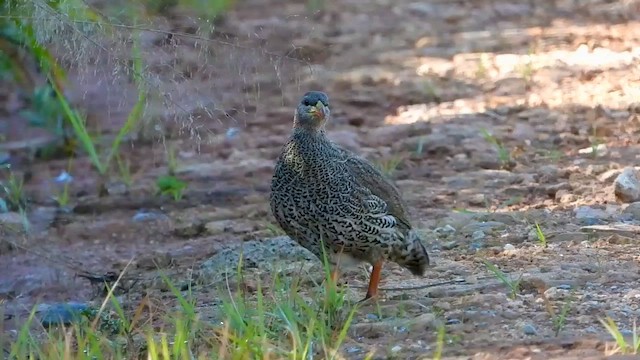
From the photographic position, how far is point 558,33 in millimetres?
10750

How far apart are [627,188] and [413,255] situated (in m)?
1.47

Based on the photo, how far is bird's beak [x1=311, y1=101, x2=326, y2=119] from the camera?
5.31 metres

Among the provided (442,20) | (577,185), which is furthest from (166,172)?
(442,20)

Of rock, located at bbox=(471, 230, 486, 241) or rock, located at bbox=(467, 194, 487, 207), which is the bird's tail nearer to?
rock, located at bbox=(471, 230, 486, 241)

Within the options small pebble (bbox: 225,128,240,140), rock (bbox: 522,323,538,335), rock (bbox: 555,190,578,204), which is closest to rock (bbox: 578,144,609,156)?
rock (bbox: 555,190,578,204)

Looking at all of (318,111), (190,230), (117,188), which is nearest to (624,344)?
(318,111)

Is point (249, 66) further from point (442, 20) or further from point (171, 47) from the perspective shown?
point (442, 20)

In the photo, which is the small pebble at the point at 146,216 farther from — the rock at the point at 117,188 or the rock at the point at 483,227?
the rock at the point at 483,227

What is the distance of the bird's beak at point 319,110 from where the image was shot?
5.31m

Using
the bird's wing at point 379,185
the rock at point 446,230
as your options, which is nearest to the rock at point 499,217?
the rock at point 446,230

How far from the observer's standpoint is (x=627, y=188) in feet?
20.2

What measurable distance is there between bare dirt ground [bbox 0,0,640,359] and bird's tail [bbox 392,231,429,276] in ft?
0.35

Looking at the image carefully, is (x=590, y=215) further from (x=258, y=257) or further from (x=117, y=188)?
(x=117, y=188)

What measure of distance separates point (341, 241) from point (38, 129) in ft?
13.4
